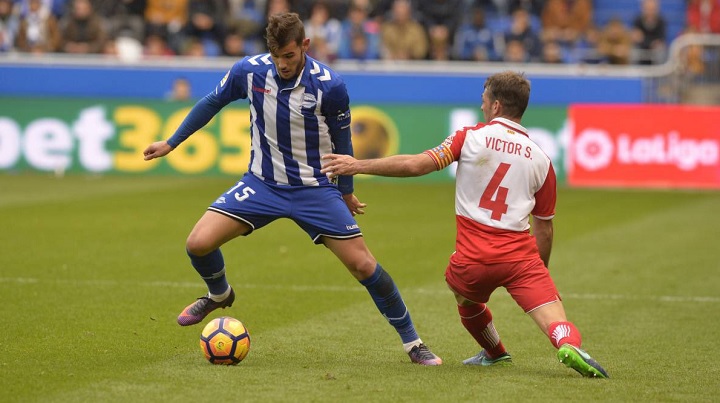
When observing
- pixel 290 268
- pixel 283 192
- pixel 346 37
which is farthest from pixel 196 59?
pixel 283 192

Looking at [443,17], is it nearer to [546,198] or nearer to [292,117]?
[292,117]

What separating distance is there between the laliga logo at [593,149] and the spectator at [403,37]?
14.9 ft

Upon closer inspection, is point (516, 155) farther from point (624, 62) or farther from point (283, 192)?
point (624, 62)

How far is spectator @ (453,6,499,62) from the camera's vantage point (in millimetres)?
23312

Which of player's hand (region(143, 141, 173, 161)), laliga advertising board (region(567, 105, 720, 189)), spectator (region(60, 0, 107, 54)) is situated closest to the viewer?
player's hand (region(143, 141, 173, 161))

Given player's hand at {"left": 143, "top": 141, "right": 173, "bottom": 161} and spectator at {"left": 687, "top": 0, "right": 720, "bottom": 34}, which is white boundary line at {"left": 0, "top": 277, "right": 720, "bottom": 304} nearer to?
player's hand at {"left": 143, "top": 141, "right": 173, "bottom": 161}

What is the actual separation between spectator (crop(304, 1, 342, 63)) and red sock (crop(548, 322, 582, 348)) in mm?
16883

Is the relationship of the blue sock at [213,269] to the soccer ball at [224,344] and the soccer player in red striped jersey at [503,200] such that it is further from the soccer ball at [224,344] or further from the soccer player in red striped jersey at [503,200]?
the soccer player in red striped jersey at [503,200]

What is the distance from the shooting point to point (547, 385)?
6.48 meters

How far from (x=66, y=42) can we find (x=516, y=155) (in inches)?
775

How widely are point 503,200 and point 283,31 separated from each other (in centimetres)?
156

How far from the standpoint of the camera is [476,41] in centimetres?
2345

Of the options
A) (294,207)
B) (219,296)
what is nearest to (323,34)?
(219,296)

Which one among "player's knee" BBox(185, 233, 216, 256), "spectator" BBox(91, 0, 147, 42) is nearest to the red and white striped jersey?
"player's knee" BBox(185, 233, 216, 256)
